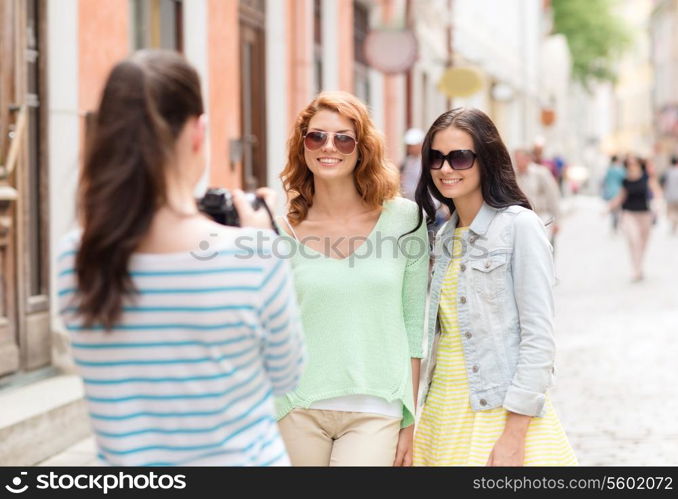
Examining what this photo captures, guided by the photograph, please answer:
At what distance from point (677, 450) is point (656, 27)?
260 feet

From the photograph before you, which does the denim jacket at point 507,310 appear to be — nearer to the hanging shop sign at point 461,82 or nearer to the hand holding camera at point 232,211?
the hand holding camera at point 232,211

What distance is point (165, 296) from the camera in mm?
2033

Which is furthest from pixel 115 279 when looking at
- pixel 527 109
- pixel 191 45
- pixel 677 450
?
pixel 527 109

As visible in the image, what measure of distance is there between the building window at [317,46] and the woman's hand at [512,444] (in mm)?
12237

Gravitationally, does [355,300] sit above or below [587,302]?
above

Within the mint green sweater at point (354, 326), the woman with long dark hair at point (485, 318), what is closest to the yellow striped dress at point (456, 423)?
the woman with long dark hair at point (485, 318)

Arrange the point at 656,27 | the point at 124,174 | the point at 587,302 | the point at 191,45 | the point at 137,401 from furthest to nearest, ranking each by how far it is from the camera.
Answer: the point at 656,27
the point at 587,302
the point at 191,45
the point at 137,401
the point at 124,174

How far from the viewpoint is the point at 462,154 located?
3.21m

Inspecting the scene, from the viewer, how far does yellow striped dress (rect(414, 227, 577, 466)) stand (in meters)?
3.09

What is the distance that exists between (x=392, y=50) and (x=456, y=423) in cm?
1321

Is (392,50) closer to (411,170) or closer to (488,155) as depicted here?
(411,170)

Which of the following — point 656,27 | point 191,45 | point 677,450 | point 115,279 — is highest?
point 656,27

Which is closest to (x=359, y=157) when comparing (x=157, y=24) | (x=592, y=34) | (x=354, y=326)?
(x=354, y=326)
